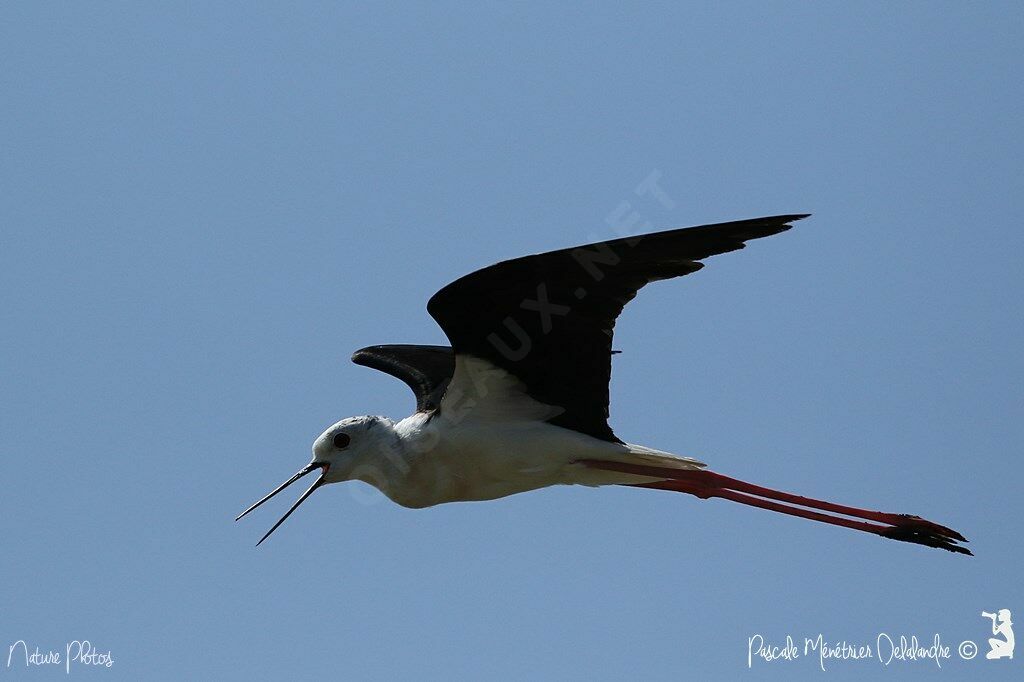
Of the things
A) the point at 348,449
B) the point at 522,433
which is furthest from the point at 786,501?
the point at 348,449

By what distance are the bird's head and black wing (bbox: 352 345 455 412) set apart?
0.79m

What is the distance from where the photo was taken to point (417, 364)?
9.93 meters

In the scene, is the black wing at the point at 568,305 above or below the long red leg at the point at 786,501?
above

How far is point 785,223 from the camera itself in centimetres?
606

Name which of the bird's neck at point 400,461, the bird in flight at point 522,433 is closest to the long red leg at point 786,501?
the bird in flight at point 522,433

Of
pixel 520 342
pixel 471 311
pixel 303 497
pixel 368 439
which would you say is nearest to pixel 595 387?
pixel 520 342

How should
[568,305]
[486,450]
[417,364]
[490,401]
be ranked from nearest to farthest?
[568,305]
[486,450]
[490,401]
[417,364]

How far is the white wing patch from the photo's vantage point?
8.11 m

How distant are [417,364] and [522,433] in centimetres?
207

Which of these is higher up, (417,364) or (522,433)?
(417,364)

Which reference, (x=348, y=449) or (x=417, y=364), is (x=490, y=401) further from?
(x=417, y=364)

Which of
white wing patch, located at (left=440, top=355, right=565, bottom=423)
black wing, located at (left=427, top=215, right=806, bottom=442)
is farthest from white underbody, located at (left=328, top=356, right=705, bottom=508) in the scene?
black wing, located at (left=427, top=215, right=806, bottom=442)

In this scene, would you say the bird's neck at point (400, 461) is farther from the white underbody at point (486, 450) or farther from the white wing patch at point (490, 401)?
the white wing patch at point (490, 401)

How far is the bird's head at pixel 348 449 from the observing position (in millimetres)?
8406
